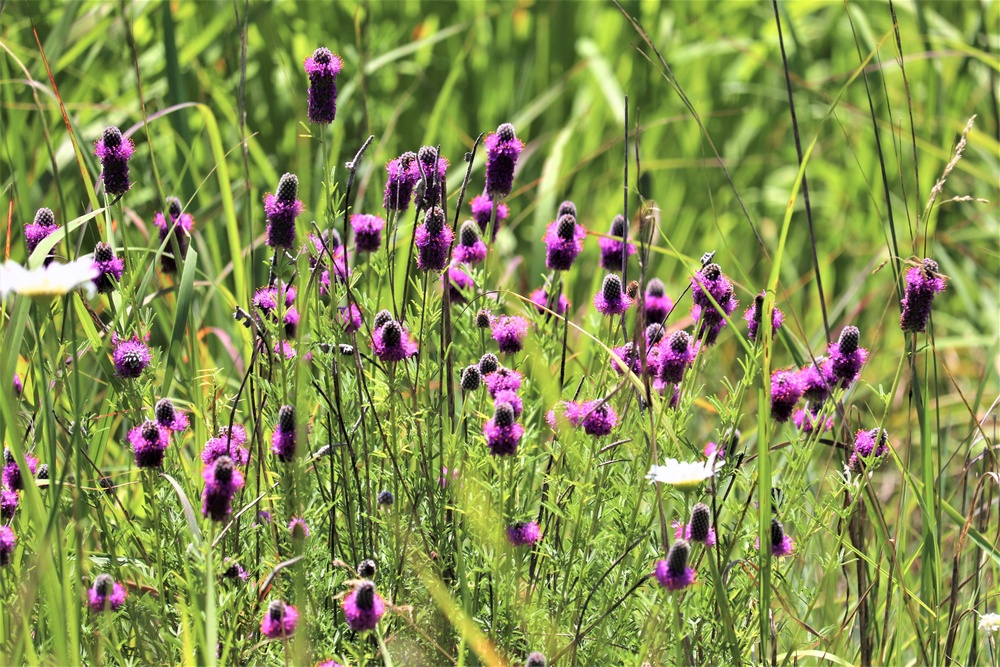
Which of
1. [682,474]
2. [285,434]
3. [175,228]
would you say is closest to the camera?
[682,474]

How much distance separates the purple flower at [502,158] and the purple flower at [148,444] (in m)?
0.76

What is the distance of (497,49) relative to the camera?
15.3 ft

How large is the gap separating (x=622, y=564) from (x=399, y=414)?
1.62 feet

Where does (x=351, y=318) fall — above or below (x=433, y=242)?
below

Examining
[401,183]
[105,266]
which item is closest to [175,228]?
[105,266]

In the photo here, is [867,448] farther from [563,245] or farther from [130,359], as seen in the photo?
[130,359]

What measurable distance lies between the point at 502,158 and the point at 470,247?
205 mm

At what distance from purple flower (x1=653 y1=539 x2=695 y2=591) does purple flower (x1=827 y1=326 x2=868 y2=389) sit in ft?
1.76

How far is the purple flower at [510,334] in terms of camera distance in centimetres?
182

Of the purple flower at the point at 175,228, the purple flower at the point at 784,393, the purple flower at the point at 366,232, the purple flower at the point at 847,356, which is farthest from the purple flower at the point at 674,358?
the purple flower at the point at 175,228

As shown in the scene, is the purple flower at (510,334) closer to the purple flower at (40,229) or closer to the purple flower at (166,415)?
the purple flower at (166,415)

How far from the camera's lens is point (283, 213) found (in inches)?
64.9

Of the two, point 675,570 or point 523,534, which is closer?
point 675,570

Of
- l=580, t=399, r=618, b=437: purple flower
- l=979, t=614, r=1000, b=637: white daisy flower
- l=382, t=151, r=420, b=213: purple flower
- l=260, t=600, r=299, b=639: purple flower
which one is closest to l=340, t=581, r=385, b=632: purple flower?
l=260, t=600, r=299, b=639: purple flower
